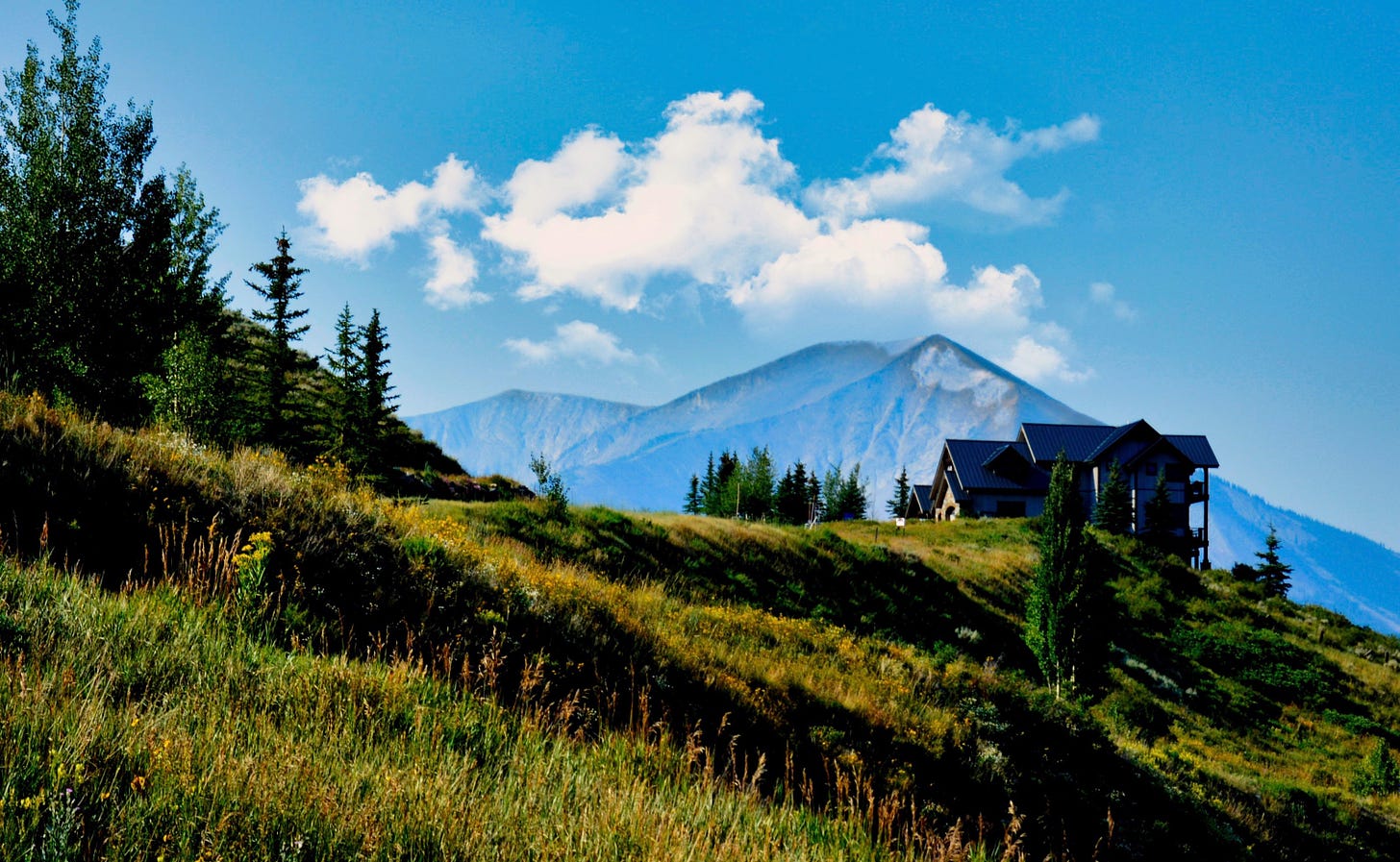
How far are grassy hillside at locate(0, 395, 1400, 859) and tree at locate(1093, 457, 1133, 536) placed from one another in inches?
1317

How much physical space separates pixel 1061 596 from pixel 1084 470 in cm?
4076

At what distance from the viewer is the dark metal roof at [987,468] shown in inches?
2379

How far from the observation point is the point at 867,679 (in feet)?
39.7

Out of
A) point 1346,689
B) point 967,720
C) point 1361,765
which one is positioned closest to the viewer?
point 967,720

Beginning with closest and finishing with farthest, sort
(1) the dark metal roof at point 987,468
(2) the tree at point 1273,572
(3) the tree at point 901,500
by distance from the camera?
(2) the tree at point 1273,572 < (1) the dark metal roof at point 987,468 < (3) the tree at point 901,500

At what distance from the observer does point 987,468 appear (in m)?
62.2

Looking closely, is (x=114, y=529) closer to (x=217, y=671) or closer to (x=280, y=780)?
(x=217, y=671)

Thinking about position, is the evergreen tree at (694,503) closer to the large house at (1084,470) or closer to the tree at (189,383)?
the large house at (1084,470)

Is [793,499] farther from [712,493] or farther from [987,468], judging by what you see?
[987,468]

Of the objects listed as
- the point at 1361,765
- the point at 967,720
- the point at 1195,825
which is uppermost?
the point at 967,720

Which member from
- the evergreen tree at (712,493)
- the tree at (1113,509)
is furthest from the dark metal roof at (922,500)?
the evergreen tree at (712,493)

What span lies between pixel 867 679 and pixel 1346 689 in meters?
37.8

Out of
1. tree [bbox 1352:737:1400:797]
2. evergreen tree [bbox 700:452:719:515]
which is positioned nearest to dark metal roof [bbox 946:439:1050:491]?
evergreen tree [bbox 700:452:719:515]

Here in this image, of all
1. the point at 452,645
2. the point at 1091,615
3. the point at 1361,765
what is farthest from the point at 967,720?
the point at 1361,765
